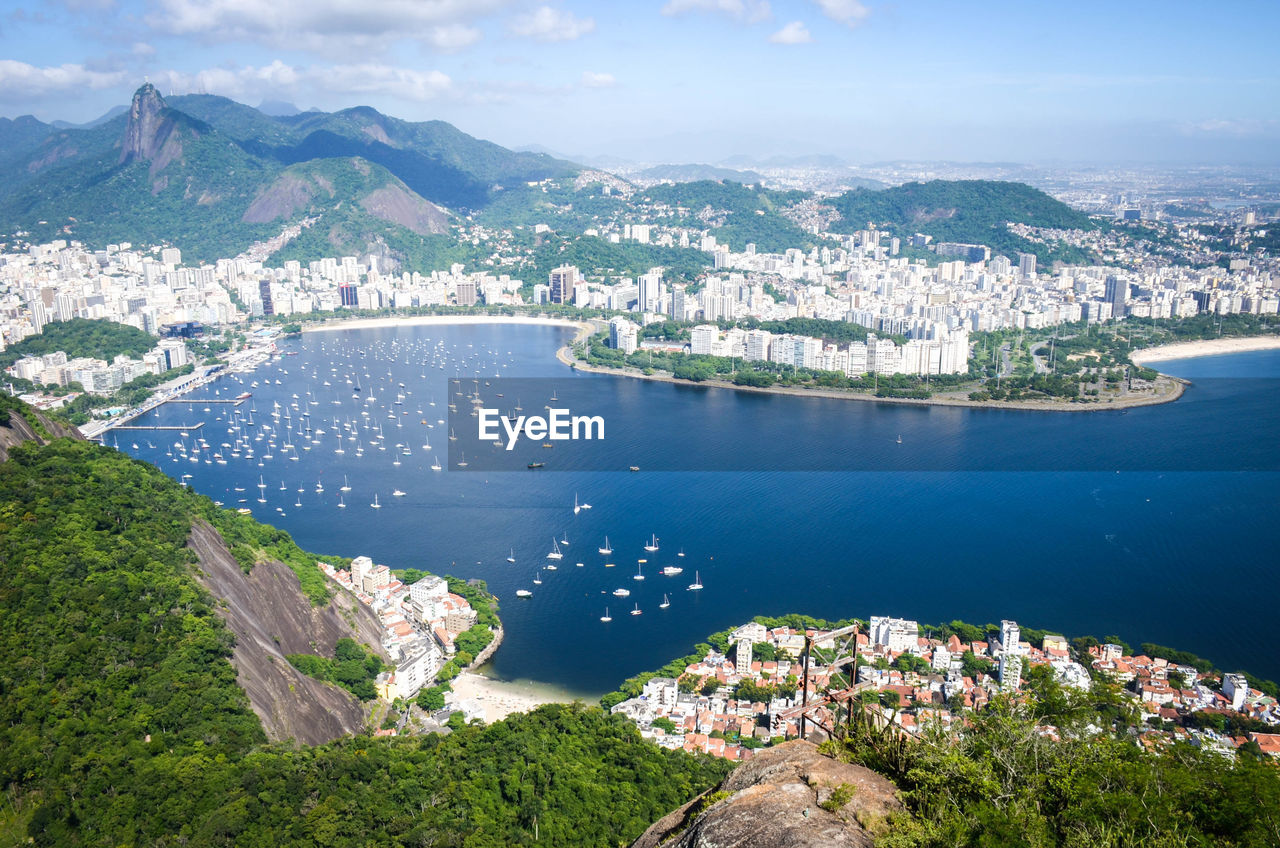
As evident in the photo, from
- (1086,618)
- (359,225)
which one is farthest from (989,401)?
(359,225)

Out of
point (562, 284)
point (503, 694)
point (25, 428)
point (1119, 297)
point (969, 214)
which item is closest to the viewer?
point (503, 694)

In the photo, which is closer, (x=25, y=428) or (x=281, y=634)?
(x=281, y=634)

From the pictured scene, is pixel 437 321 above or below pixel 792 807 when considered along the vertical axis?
below

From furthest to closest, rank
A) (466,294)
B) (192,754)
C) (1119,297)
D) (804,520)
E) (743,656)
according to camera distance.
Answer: (466,294)
(1119,297)
(804,520)
(743,656)
(192,754)

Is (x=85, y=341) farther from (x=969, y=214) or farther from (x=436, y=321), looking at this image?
(x=969, y=214)

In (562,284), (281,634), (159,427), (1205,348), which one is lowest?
(281,634)

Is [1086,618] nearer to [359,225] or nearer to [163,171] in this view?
[359,225]

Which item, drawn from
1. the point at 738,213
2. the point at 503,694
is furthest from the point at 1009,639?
the point at 738,213

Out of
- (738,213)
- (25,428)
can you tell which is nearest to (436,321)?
(738,213)

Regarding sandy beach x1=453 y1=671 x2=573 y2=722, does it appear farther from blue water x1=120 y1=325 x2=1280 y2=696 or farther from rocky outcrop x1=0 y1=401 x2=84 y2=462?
rocky outcrop x1=0 y1=401 x2=84 y2=462
